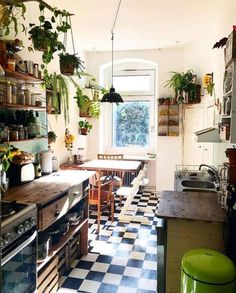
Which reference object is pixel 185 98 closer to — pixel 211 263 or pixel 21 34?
pixel 21 34

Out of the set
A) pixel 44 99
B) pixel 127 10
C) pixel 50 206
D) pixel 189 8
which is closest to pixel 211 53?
pixel 189 8

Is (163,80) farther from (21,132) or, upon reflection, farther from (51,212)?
(51,212)

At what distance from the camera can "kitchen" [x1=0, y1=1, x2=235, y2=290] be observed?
3.51 meters

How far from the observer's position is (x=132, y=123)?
5953 mm

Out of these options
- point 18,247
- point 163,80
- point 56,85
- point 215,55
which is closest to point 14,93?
point 56,85

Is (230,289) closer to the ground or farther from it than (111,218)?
farther from it

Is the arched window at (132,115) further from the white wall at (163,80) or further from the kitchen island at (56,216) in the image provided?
the kitchen island at (56,216)

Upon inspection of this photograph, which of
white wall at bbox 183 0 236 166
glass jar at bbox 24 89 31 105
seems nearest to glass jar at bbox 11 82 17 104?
glass jar at bbox 24 89 31 105

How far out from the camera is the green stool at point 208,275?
1.58 m

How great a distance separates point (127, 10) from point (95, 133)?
271cm

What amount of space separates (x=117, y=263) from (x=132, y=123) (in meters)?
3.48

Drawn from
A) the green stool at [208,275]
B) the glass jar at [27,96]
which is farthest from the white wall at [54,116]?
the green stool at [208,275]

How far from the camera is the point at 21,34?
117 inches

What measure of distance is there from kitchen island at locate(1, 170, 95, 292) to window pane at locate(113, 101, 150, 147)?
298 centimetres
